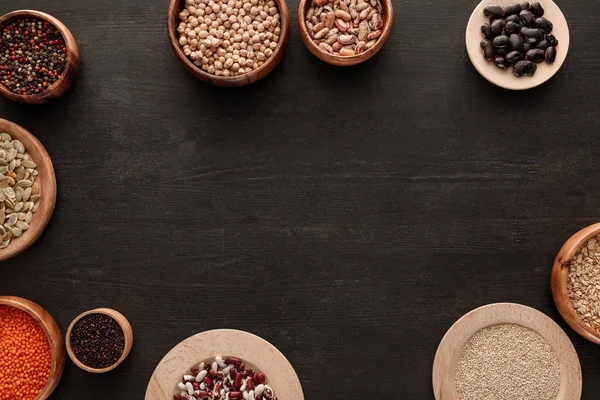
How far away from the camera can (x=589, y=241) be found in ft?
6.75

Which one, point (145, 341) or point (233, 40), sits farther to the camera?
point (145, 341)

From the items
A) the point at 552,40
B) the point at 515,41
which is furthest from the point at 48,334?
the point at 552,40

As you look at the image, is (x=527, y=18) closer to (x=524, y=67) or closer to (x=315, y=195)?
(x=524, y=67)

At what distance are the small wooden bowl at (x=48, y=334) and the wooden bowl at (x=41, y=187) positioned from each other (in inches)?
6.3

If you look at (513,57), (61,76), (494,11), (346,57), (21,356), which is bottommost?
(21,356)

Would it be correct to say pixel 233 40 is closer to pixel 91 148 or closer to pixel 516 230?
pixel 91 148

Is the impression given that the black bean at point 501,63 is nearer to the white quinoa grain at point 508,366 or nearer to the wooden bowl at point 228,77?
the wooden bowl at point 228,77

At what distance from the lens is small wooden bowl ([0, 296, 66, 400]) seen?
2.04 m

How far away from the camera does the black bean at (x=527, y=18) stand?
2.02m

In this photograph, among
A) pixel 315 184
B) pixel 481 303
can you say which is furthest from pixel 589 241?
pixel 315 184

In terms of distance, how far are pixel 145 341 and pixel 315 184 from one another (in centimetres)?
85

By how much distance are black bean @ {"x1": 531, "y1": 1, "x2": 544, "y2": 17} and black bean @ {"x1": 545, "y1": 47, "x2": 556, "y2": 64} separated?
13 cm

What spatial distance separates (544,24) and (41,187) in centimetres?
186

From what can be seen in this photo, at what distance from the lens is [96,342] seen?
2.06 metres
